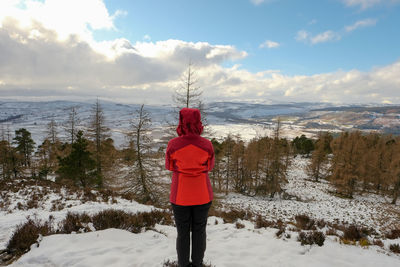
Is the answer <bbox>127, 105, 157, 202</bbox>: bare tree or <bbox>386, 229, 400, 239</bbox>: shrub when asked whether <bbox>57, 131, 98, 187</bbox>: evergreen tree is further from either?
<bbox>386, 229, 400, 239</bbox>: shrub

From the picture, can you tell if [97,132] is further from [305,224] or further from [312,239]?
[312,239]

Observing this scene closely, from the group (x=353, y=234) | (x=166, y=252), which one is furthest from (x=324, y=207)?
(x=166, y=252)

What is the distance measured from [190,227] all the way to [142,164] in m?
12.5

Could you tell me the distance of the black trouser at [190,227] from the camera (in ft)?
9.19

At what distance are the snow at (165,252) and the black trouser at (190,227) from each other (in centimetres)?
97

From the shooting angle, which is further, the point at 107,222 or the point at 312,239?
the point at 107,222

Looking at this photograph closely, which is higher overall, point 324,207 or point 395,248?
point 395,248

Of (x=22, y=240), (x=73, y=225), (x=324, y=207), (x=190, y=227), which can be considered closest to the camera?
(x=190, y=227)

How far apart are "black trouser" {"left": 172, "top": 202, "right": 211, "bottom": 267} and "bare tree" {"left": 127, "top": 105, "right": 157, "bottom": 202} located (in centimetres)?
1202

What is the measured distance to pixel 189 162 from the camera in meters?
2.65

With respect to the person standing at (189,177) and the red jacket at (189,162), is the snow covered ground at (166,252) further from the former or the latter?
the red jacket at (189,162)

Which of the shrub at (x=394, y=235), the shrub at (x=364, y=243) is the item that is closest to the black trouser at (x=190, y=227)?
the shrub at (x=364, y=243)

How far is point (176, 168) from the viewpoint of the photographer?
2.80 metres

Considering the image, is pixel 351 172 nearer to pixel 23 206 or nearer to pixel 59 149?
pixel 23 206
